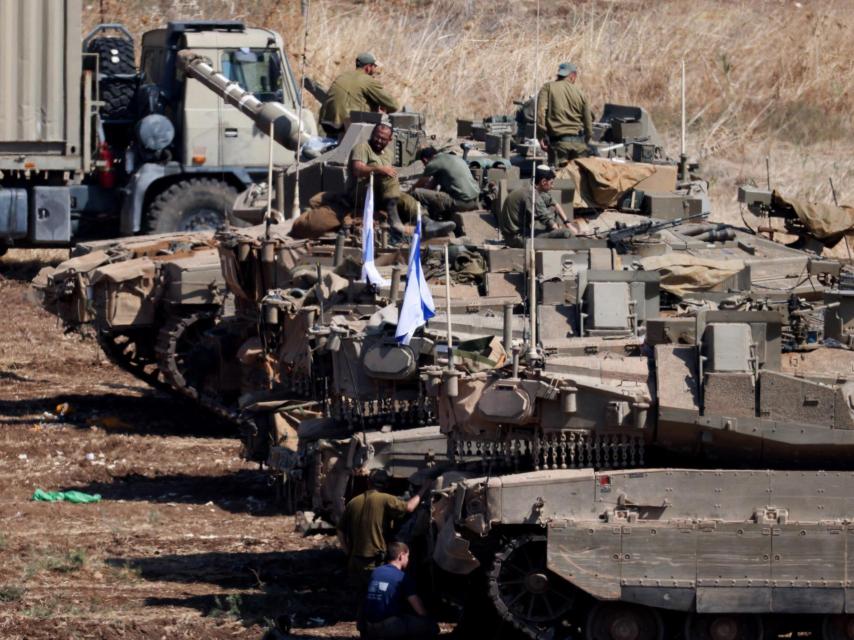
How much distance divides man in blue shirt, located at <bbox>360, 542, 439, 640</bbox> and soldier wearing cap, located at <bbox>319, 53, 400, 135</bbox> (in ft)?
36.8

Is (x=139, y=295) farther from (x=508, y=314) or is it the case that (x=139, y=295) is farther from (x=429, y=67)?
(x=429, y=67)

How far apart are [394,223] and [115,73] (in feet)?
34.4

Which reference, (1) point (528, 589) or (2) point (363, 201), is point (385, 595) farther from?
(2) point (363, 201)

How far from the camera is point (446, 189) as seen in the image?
1841 centimetres

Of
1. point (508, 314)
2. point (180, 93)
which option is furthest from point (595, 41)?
point (508, 314)

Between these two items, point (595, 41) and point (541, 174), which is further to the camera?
point (595, 41)

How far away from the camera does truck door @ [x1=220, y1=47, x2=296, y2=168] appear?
2489 centimetres

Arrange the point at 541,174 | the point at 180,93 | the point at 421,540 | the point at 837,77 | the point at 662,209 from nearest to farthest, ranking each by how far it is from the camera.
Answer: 1. the point at 421,540
2. the point at 541,174
3. the point at 662,209
4. the point at 180,93
5. the point at 837,77

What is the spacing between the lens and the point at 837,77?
33.0 m

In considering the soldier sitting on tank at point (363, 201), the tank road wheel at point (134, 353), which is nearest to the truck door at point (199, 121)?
the tank road wheel at point (134, 353)

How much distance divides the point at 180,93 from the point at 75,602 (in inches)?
526

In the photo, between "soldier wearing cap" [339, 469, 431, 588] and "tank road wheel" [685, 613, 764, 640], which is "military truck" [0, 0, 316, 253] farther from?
"tank road wheel" [685, 613, 764, 640]

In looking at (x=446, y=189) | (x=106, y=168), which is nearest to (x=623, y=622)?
(x=446, y=189)

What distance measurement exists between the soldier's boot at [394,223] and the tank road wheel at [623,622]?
6600 mm
